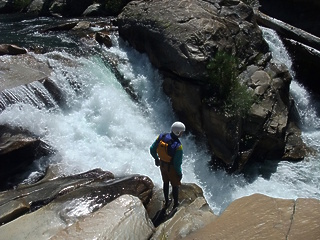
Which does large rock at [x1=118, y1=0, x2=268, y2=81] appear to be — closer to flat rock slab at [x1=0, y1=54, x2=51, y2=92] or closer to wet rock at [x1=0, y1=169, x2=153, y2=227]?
flat rock slab at [x1=0, y1=54, x2=51, y2=92]

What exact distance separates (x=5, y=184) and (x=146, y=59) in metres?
4.90

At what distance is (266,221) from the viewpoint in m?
4.60

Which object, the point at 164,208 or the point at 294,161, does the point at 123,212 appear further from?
the point at 294,161

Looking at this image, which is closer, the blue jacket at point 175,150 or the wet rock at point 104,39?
the blue jacket at point 175,150

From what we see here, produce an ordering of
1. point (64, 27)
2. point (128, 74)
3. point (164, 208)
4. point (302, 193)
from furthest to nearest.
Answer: point (64, 27)
point (128, 74)
point (302, 193)
point (164, 208)

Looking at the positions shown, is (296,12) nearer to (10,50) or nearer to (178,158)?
(10,50)

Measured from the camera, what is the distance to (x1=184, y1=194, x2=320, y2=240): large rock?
4.33 meters

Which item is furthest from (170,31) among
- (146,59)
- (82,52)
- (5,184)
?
(5,184)

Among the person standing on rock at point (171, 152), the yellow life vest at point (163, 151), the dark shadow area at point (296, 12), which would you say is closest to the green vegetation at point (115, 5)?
the dark shadow area at point (296, 12)

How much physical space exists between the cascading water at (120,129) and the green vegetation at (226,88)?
1.19m

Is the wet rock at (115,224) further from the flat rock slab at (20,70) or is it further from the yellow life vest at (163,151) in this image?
the flat rock slab at (20,70)

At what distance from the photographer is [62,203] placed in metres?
5.86

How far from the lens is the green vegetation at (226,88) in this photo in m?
8.53

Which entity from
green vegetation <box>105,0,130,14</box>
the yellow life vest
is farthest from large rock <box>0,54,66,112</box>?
green vegetation <box>105,0,130,14</box>
